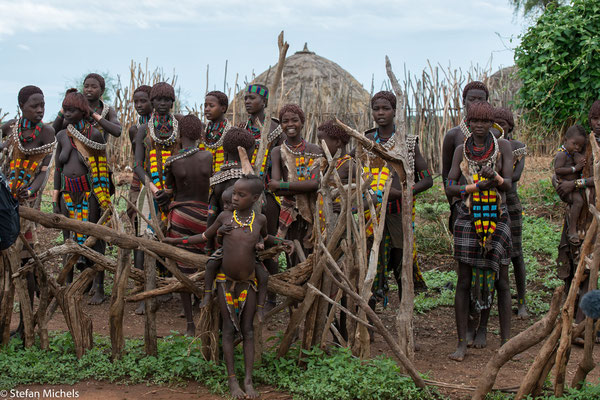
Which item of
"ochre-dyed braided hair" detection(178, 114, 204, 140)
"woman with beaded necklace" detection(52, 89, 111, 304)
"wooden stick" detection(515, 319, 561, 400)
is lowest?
"wooden stick" detection(515, 319, 561, 400)

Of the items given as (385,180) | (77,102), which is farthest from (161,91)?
(385,180)

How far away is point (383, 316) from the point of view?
579 centimetres

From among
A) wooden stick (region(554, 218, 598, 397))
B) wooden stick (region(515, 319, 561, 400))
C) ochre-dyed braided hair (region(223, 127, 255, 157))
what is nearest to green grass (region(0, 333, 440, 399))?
wooden stick (region(515, 319, 561, 400))

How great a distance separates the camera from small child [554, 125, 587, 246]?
5039 millimetres

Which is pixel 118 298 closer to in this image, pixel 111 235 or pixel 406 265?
pixel 111 235

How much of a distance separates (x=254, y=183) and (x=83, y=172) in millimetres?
2787

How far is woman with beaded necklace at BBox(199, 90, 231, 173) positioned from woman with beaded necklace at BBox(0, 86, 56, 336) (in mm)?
1297

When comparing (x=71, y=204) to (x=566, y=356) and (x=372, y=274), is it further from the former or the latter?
(x=566, y=356)

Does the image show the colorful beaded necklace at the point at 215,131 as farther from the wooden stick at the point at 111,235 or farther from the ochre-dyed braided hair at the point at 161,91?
the wooden stick at the point at 111,235

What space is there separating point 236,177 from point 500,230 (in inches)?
75.1

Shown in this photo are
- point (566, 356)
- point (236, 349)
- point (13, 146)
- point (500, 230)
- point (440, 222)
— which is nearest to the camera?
point (566, 356)

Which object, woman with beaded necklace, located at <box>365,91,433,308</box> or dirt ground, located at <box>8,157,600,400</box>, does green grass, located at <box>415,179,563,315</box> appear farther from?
woman with beaded necklace, located at <box>365,91,433,308</box>

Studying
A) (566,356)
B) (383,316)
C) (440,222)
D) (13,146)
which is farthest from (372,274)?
(440,222)

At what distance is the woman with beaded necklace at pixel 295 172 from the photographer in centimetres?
534
